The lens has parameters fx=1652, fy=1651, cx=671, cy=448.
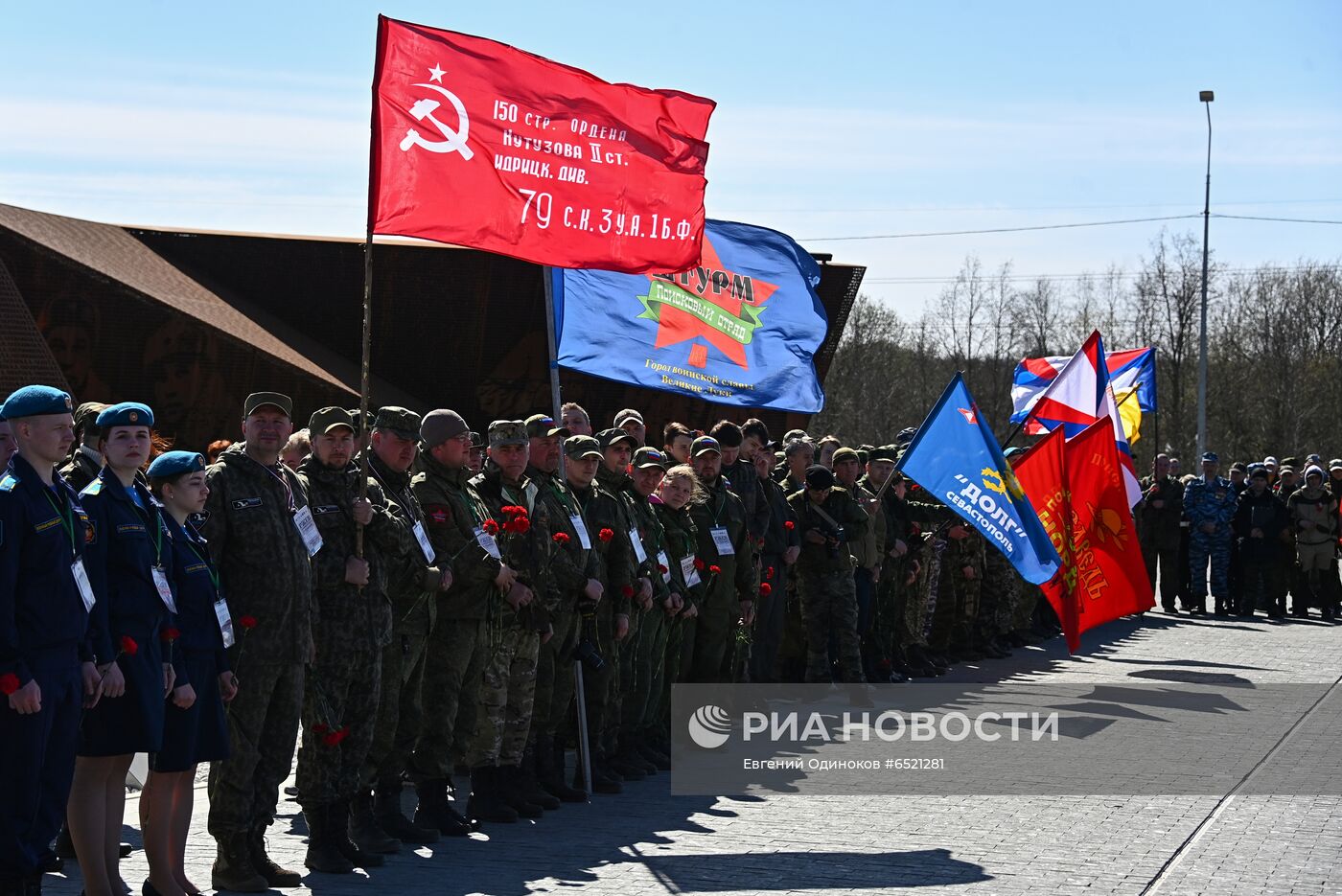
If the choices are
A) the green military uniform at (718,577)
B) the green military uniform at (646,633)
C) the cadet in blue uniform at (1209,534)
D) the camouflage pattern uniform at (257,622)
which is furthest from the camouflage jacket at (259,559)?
the cadet in blue uniform at (1209,534)

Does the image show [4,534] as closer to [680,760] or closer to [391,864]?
[391,864]

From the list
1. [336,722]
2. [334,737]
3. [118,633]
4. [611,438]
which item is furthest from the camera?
[611,438]

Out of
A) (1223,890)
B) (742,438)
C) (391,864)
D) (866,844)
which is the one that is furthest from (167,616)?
(742,438)

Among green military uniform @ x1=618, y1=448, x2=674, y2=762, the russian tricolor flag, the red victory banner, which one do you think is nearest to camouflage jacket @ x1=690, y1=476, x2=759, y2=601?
green military uniform @ x1=618, y1=448, x2=674, y2=762

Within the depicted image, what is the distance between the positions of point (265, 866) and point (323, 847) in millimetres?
370

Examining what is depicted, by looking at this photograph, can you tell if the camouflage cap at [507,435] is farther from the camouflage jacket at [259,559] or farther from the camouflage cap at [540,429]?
the camouflage jacket at [259,559]

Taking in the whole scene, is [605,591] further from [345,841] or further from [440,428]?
[345,841]

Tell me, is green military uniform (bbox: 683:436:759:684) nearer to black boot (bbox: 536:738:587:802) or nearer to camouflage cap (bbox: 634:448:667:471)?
camouflage cap (bbox: 634:448:667:471)

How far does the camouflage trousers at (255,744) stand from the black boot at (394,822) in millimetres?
955

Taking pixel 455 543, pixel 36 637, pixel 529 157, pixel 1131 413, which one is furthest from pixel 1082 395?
pixel 36 637

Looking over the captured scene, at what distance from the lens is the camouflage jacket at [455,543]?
27.5ft

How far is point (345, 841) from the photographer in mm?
7516

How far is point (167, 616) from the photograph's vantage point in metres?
6.50

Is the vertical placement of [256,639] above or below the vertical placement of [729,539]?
below
